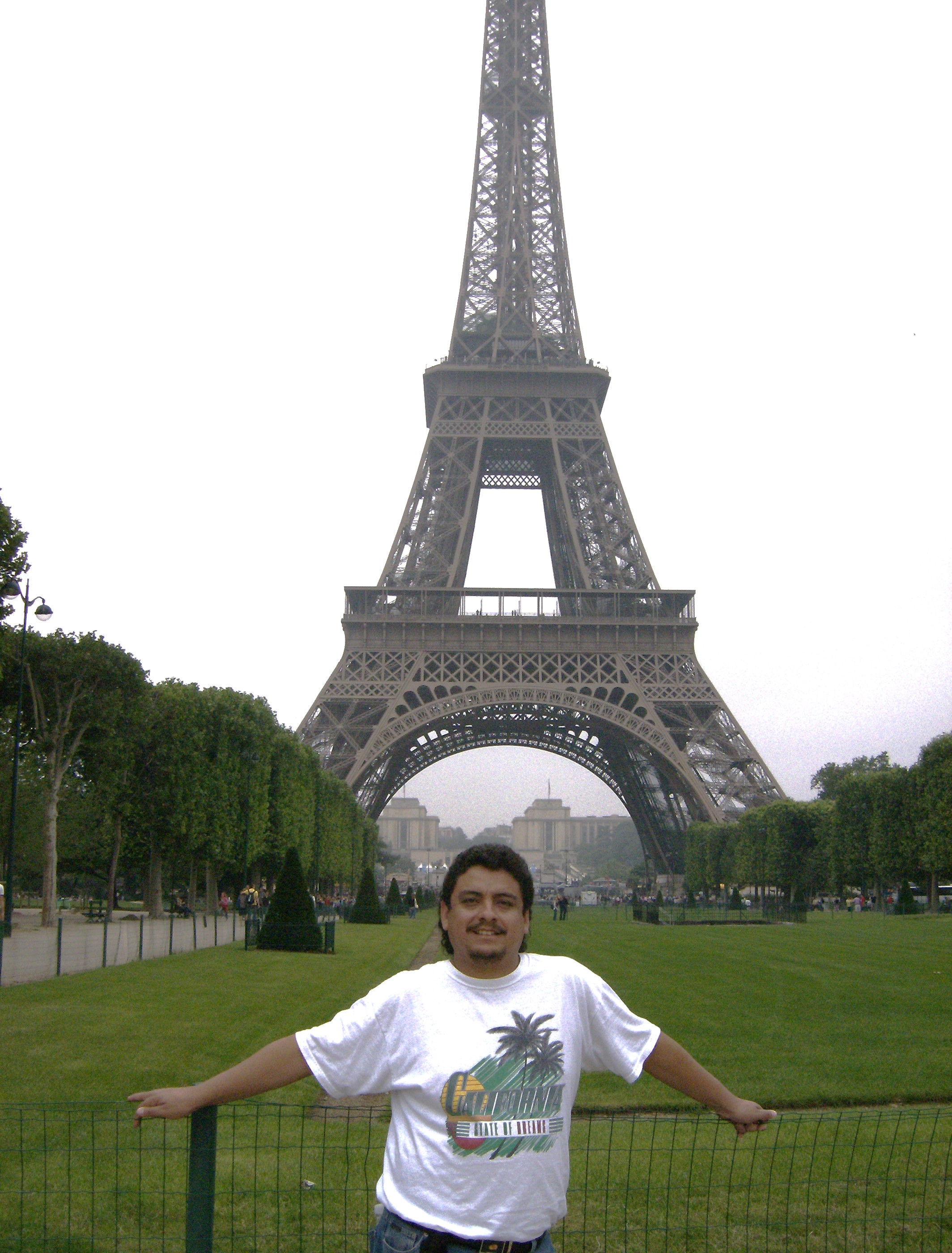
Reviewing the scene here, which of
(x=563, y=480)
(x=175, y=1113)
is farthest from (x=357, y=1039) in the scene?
(x=563, y=480)

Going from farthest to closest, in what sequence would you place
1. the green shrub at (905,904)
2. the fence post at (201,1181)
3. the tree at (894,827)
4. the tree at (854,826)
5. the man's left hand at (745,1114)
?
1. the tree at (854,826)
2. the green shrub at (905,904)
3. the tree at (894,827)
4. the fence post at (201,1181)
5. the man's left hand at (745,1114)

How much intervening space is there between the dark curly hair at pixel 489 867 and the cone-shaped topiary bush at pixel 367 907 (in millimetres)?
40408

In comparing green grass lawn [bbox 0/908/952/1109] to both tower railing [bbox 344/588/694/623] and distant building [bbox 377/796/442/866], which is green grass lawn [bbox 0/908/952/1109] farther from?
distant building [bbox 377/796/442/866]

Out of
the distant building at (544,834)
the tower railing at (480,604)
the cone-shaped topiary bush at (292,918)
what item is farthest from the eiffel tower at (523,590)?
the distant building at (544,834)

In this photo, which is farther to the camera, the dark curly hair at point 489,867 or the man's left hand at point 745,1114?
the man's left hand at point 745,1114

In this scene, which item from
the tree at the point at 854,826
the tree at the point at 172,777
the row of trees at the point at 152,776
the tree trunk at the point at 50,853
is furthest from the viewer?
the tree at the point at 854,826

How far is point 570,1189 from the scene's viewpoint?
734 centimetres

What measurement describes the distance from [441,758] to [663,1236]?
226 feet

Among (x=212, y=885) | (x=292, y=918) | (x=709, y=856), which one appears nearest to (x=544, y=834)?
(x=709, y=856)

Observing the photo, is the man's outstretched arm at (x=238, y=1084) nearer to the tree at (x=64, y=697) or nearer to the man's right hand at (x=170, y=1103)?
A: the man's right hand at (x=170, y=1103)

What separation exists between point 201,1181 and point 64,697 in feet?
112

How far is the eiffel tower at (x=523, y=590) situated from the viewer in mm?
55875

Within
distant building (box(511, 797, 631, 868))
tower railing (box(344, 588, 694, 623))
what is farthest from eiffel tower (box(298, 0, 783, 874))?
distant building (box(511, 797, 631, 868))

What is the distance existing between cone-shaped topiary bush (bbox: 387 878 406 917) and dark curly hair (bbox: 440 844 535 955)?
49969 millimetres
